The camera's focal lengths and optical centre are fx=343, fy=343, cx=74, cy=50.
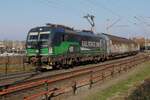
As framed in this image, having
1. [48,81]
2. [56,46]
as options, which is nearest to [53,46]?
[56,46]

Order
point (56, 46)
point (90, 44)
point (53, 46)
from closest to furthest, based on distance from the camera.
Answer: point (53, 46)
point (56, 46)
point (90, 44)

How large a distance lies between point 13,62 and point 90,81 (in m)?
22.9

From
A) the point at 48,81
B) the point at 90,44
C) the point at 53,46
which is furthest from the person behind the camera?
the point at 90,44

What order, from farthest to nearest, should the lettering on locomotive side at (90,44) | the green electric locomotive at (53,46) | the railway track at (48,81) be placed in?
the lettering on locomotive side at (90,44), the green electric locomotive at (53,46), the railway track at (48,81)

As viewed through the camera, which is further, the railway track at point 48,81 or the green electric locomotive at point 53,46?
the green electric locomotive at point 53,46

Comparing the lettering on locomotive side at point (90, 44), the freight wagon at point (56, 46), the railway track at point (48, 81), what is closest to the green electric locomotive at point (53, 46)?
the freight wagon at point (56, 46)


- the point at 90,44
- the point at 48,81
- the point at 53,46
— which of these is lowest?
the point at 48,81

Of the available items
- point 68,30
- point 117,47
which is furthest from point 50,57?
point 117,47

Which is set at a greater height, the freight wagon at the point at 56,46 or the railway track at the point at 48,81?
the freight wagon at the point at 56,46

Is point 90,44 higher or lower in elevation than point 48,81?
higher

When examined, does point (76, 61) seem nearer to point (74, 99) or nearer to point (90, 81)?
point (90, 81)

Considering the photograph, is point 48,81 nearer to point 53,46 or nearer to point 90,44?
point 53,46

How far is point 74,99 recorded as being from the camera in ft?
44.4

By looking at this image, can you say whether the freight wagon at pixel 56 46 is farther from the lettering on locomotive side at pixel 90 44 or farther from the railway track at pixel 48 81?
the railway track at pixel 48 81
